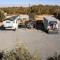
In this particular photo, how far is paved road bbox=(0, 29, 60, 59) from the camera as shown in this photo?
732 inches

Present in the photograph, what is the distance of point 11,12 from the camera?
39.6 metres

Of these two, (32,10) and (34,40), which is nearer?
(34,40)

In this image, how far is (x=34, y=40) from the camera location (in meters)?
22.2

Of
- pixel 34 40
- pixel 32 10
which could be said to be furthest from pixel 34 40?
pixel 32 10

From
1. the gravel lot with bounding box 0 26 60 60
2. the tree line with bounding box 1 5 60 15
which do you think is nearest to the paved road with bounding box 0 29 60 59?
the gravel lot with bounding box 0 26 60 60

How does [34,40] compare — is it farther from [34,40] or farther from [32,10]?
[32,10]

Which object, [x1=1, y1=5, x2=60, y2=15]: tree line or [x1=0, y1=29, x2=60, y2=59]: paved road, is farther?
[x1=1, y1=5, x2=60, y2=15]: tree line

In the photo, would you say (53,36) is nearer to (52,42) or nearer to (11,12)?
(52,42)

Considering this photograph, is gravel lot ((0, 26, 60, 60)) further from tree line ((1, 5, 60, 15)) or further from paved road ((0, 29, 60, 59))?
tree line ((1, 5, 60, 15))

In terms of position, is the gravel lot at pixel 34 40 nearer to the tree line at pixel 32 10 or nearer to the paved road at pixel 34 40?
the paved road at pixel 34 40

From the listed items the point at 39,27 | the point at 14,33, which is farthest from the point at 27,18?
the point at 14,33

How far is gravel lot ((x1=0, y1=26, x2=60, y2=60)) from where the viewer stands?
60.8 feet

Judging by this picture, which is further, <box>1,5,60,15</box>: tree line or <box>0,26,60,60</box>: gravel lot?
<box>1,5,60,15</box>: tree line

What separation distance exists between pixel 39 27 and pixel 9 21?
151 inches
